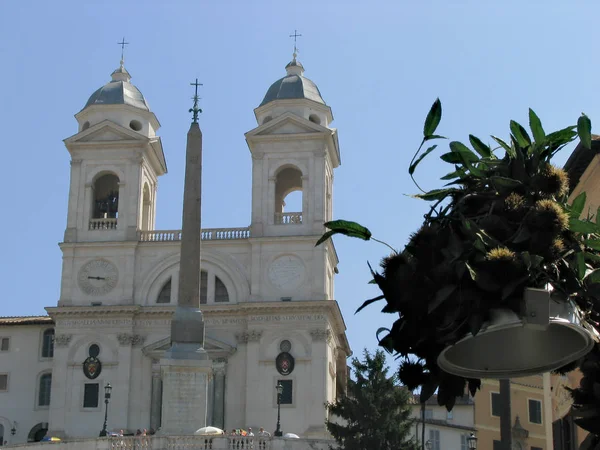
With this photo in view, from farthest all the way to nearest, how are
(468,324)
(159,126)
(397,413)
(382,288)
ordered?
(159,126) < (397,413) < (382,288) < (468,324)

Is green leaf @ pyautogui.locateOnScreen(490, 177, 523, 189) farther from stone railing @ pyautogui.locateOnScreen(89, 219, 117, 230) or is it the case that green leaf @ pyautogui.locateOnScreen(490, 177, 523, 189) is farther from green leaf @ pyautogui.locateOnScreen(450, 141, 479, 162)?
stone railing @ pyautogui.locateOnScreen(89, 219, 117, 230)

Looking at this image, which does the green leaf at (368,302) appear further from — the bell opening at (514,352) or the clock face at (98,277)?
the clock face at (98,277)

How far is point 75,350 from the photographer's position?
62750 mm

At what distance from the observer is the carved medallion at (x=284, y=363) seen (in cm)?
6122

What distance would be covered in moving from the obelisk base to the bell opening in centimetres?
3802

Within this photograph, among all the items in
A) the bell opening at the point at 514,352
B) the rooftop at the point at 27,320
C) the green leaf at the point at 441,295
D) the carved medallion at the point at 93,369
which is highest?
the rooftop at the point at 27,320

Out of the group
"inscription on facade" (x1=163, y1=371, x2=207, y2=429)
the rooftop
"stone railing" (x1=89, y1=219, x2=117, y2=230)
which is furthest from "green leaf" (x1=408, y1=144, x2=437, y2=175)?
the rooftop

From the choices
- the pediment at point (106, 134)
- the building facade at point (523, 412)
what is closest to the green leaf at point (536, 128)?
the building facade at point (523, 412)

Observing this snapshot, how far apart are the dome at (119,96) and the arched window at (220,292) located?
10.4m

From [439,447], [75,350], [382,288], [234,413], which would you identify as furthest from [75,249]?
[382,288]

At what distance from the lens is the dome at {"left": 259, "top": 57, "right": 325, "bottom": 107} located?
217 feet

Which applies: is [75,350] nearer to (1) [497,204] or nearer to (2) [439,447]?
(2) [439,447]

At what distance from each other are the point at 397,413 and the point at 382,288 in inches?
1750

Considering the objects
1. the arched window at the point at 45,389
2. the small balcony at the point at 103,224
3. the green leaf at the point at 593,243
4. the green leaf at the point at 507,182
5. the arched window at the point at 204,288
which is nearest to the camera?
the green leaf at the point at 593,243
